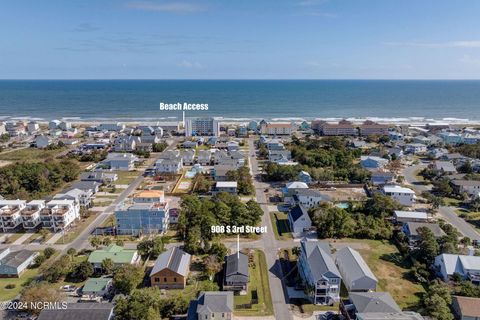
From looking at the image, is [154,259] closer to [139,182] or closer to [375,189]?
[139,182]

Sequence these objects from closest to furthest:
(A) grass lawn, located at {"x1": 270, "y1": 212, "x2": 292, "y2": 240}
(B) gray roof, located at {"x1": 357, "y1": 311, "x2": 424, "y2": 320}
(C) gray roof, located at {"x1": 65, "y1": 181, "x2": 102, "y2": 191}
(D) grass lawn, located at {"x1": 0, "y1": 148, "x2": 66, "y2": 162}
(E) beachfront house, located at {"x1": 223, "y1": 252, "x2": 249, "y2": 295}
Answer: (B) gray roof, located at {"x1": 357, "y1": 311, "x2": 424, "y2": 320} → (E) beachfront house, located at {"x1": 223, "y1": 252, "x2": 249, "y2": 295} → (A) grass lawn, located at {"x1": 270, "y1": 212, "x2": 292, "y2": 240} → (C) gray roof, located at {"x1": 65, "y1": 181, "x2": 102, "y2": 191} → (D) grass lawn, located at {"x1": 0, "y1": 148, "x2": 66, "y2": 162}

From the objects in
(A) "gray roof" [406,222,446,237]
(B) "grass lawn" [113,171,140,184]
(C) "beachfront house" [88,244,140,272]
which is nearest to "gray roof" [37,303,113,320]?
(C) "beachfront house" [88,244,140,272]

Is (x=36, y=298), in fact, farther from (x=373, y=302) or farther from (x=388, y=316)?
(x=388, y=316)

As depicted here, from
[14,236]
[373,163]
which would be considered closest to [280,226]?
[14,236]

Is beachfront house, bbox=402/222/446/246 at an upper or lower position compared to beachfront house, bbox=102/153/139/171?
lower

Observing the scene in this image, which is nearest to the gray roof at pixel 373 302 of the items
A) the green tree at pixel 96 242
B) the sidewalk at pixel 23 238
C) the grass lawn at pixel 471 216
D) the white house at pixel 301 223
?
the white house at pixel 301 223

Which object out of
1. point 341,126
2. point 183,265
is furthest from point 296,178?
point 341,126

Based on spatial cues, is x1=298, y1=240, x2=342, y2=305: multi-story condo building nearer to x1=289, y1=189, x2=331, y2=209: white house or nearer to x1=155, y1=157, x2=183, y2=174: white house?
x1=289, y1=189, x2=331, y2=209: white house
